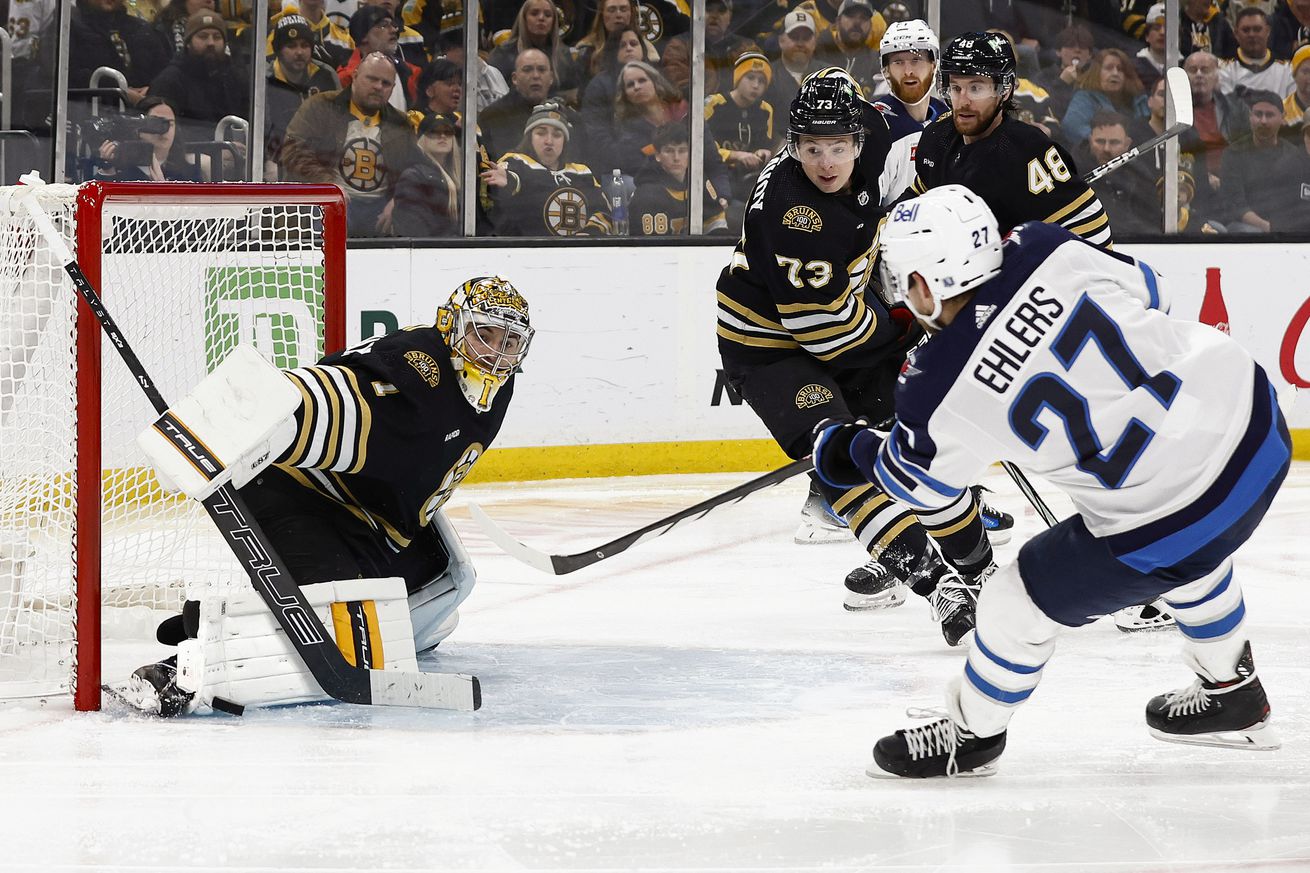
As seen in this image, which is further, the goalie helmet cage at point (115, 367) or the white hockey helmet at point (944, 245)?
the goalie helmet cage at point (115, 367)

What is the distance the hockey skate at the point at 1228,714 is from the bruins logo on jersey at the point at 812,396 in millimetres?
1048

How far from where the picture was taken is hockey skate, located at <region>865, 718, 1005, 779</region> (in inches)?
82.4

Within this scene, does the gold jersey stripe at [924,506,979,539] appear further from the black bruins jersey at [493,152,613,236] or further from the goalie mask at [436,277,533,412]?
the black bruins jersey at [493,152,613,236]

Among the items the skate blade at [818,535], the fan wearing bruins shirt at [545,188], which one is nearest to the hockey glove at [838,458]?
the skate blade at [818,535]

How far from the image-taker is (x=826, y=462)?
220cm

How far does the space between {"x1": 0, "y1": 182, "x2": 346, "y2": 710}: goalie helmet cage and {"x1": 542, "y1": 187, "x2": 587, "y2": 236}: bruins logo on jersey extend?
7.75 ft

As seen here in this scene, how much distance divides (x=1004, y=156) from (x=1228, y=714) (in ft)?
4.25

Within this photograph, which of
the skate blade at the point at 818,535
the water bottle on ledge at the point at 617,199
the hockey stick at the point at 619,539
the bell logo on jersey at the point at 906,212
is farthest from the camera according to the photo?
the water bottle on ledge at the point at 617,199

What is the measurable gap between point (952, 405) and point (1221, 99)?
4588 mm

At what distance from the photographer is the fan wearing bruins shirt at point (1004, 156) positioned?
10.0 feet

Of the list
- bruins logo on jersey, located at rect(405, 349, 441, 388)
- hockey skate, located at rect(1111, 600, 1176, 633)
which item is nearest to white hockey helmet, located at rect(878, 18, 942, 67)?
hockey skate, located at rect(1111, 600, 1176, 633)

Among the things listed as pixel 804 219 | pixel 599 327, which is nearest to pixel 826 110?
pixel 804 219

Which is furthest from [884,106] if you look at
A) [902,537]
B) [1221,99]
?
[1221,99]

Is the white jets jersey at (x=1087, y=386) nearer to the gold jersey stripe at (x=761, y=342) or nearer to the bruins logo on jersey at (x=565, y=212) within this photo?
the gold jersey stripe at (x=761, y=342)
